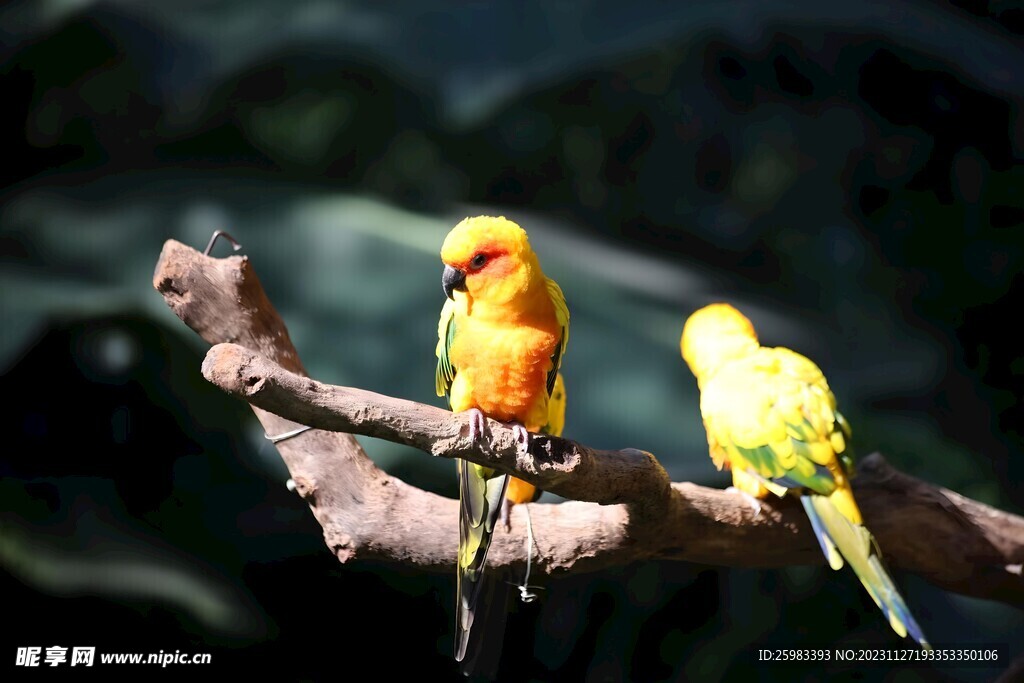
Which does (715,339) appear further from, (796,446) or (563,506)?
(563,506)

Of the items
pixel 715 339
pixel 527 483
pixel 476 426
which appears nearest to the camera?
pixel 476 426

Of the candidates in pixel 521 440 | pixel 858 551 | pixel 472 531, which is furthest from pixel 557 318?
pixel 858 551

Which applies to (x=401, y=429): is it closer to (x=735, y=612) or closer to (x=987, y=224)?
(x=735, y=612)

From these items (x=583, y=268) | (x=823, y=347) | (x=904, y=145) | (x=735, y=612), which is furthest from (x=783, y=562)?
(x=904, y=145)

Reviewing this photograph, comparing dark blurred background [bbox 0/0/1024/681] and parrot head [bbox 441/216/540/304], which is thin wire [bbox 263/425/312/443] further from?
dark blurred background [bbox 0/0/1024/681]

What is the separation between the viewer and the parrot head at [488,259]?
1179 mm

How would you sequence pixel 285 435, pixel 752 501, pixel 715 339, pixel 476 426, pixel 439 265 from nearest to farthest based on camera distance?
pixel 476 426 < pixel 285 435 < pixel 752 501 < pixel 715 339 < pixel 439 265

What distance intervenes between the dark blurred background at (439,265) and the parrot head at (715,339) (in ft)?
1.07

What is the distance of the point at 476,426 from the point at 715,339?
0.82m

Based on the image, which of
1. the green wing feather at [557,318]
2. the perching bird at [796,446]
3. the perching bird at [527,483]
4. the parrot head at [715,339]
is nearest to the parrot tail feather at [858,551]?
the perching bird at [796,446]

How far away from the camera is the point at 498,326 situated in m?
1.21

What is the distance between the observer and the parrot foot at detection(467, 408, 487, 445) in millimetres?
1118

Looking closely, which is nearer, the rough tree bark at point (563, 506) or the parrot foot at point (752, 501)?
the rough tree bark at point (563, 506)

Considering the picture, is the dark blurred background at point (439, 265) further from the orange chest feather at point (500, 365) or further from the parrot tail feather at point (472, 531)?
the orange chest feather at point (500, 365)
